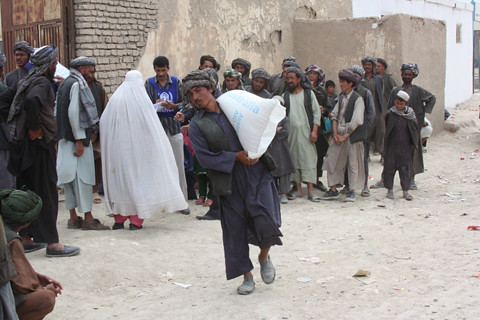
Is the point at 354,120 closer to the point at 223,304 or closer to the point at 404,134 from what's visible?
the point at 404,134

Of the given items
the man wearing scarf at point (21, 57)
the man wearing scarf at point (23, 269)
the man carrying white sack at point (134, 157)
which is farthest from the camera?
the man wearing scarf at point (21, 57)

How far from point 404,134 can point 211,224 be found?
2780 millimetres

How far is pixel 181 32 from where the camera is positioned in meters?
10.4

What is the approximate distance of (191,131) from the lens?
4508 millimetres

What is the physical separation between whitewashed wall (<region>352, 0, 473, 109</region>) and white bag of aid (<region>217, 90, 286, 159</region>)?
46.1ft

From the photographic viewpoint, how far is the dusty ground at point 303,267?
14.3 ft

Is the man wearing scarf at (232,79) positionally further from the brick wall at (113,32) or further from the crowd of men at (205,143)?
the brick wall at (113,32)

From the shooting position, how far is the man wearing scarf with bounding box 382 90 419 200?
7957mm

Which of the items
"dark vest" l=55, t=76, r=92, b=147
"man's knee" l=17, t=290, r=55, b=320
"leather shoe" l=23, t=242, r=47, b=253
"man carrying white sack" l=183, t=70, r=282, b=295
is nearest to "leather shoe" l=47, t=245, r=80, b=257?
"leather shoe" l=23, t=242, r=47, b=253

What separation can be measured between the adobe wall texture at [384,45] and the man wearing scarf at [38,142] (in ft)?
25.7

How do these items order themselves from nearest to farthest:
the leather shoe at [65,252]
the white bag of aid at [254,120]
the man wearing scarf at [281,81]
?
the white bag of aid at [254,120] < the leather shoe at [65,252] < the man wearing scarf at [281,81]

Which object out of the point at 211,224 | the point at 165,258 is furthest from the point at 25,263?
the point at 211,224

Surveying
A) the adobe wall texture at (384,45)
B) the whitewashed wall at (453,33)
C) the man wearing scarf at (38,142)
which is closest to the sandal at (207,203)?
the man wearing scarf at (38,142)

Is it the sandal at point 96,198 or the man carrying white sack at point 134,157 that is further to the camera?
the sandal at point 96,198
